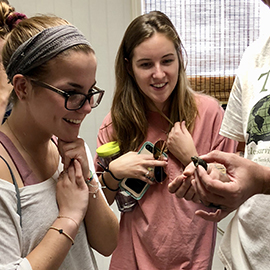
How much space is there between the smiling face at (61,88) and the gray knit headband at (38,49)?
26 mm

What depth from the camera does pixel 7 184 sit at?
867mm

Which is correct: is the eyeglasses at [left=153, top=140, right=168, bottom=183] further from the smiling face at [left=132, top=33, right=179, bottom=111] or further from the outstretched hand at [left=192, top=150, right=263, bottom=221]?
the outstretched hand at [left=192, top=150, right=263, bottom=221]

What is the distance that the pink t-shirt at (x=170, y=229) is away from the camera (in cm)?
150

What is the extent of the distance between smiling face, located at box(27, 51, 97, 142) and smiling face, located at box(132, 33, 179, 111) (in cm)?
59

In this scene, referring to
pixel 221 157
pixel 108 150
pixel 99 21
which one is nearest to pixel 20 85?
pixel 221 157

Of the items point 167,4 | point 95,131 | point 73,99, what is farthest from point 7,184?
point 167,4

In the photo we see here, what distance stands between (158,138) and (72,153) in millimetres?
625

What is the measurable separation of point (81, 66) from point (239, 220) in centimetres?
72

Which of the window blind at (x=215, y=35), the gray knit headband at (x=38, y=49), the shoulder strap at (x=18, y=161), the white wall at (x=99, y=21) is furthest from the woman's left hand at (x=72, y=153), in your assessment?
the window blind at (x=215, y=35)

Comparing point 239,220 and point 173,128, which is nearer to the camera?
point 239,220

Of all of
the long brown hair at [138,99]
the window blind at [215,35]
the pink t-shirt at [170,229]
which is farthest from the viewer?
the window blind at [215,35]

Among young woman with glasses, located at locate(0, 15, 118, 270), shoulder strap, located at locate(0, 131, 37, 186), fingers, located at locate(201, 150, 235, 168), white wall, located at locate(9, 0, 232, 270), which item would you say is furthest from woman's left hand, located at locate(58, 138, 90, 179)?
white wall, located at locate(9, 0, 232, 270)

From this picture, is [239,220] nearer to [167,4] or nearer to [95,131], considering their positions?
[95,131]

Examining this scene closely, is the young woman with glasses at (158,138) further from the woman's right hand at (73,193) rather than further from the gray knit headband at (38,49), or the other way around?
the gray knit headband at (38,49)
